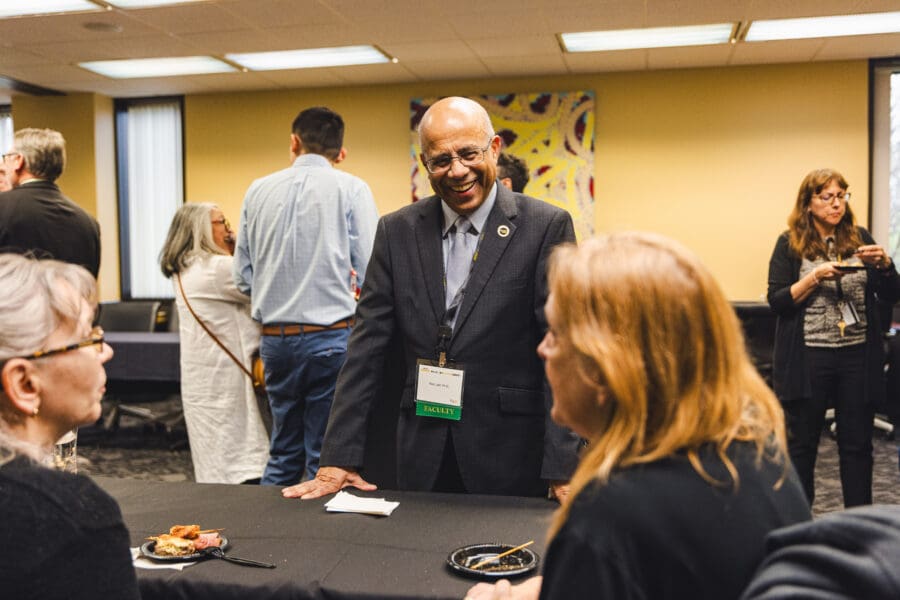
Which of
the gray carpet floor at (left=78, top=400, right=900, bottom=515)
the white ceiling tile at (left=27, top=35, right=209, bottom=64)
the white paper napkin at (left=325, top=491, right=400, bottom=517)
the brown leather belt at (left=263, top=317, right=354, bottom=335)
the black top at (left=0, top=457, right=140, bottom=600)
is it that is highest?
the white ceiling tile at (left=27, top=35, right=209, bottom=64)

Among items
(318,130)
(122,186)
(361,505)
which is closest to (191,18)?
(318,130)

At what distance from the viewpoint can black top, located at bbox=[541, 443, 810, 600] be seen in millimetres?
816

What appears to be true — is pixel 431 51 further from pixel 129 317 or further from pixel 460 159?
pixel 460 159

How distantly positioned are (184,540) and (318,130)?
2.09 metres

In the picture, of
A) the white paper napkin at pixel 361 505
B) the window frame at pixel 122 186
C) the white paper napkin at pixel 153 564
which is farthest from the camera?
the window frame at pixel 122 186

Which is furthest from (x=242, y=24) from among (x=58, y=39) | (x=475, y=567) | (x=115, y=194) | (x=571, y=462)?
(x=475, y=567)

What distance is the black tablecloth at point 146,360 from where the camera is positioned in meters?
4.98

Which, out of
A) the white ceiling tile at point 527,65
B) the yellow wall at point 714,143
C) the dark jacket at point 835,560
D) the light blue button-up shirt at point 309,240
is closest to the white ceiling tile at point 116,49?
the yellow wall at point 714,143

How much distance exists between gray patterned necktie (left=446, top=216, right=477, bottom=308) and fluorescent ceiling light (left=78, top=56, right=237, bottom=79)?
4.72m

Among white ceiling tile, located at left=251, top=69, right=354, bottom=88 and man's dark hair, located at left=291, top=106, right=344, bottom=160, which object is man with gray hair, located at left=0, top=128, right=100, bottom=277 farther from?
white ceiling tile, located at left=251, top=69, right=354, bottom=88

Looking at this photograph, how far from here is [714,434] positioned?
2.97ft

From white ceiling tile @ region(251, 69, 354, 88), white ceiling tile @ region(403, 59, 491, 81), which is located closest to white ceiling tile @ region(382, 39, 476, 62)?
white ceiling tile @ region(403, 59, 491, 81)

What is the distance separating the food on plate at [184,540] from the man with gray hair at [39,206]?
204cm

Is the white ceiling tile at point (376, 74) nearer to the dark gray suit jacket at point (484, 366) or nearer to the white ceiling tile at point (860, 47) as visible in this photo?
the white ceiling tile at point (860, 47)
